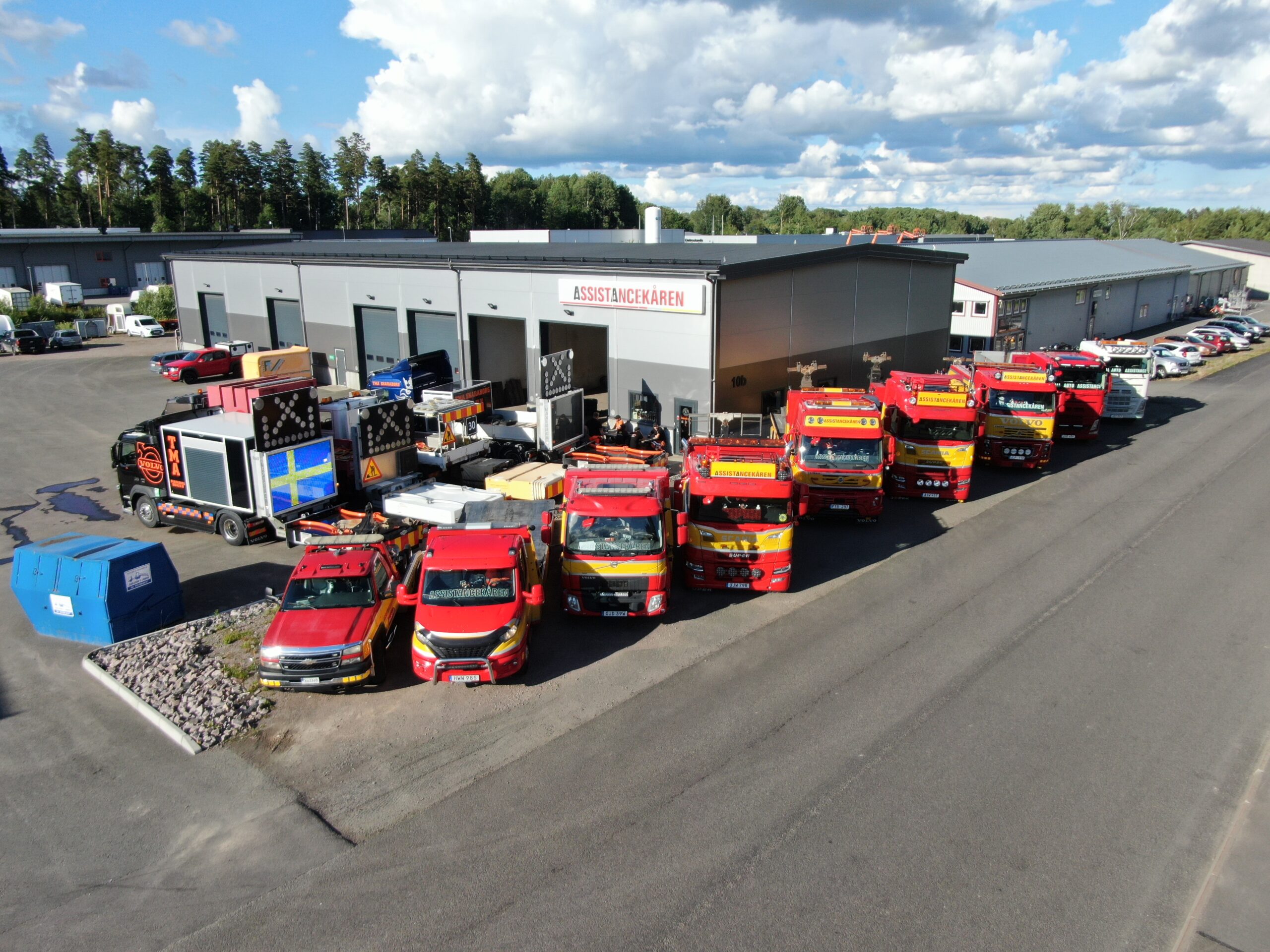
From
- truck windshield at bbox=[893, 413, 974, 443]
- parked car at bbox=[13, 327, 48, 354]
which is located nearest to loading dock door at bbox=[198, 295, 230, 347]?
parked car at bbox=[13, 327, 48, 354]

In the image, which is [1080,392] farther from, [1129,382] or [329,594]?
[329,594]

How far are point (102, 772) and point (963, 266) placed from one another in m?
45.6

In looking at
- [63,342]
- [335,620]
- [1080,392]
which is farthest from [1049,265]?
[63,342]

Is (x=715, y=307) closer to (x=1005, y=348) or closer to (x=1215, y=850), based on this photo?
(x=1215, y=850)

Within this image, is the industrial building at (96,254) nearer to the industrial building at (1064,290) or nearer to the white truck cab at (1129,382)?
the industrial building at (1064,290)

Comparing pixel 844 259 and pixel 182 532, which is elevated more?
pixel 844 259

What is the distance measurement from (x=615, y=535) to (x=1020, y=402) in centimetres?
1585

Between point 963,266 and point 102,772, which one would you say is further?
point 963,266

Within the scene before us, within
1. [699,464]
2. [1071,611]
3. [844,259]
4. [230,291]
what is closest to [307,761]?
[699,464]

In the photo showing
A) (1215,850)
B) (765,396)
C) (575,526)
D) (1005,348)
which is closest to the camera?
(1215,850)

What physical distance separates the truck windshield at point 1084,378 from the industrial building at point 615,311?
6732 millimetres

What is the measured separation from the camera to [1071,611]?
49.9ft

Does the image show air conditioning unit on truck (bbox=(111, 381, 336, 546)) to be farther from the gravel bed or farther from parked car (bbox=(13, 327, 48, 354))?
parked car (bbox=(13, 327, 48, 354))

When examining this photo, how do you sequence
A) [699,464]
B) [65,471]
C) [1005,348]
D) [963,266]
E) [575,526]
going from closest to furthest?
[575,526] < [699,464] < [65,471] < [1005,348] < [963,266]
